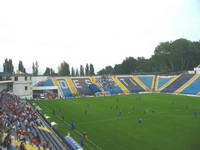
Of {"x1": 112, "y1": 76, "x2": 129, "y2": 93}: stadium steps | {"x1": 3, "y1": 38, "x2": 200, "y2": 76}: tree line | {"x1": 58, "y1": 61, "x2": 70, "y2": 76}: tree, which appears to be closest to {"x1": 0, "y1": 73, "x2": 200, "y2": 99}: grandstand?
{"x1": 112, "y1": 76, "x2": 129, "y2": 93}: stadium steps

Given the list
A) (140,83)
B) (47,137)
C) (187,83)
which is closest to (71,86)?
(140,83)

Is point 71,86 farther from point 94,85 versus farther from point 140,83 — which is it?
point 140,83

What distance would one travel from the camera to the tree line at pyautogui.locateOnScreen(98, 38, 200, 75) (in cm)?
10856

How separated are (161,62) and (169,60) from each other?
585 cm

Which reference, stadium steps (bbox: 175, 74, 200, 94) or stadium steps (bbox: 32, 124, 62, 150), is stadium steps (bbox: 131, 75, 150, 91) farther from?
stadium steps (bbox: 32, 124, 62, 150)

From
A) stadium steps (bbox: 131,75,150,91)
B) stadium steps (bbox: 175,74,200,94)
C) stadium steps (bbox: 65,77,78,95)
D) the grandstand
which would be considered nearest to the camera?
the grandstand

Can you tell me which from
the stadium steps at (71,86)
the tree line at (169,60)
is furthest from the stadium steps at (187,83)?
the stadium steps at (71,86)

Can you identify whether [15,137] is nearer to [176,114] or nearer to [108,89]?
[176,114]

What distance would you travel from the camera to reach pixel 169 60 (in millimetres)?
116375

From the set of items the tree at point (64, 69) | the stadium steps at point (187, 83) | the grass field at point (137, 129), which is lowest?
the grass field at point (137, 129)

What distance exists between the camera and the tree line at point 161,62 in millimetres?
108375

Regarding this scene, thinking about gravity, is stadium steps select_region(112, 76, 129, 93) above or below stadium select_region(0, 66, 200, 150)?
above

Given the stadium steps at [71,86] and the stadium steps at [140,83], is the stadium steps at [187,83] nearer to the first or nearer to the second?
the stadium steps at [140,83]

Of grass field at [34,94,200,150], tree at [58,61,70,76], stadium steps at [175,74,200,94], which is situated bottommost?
grass field at [34,94,200,150]
